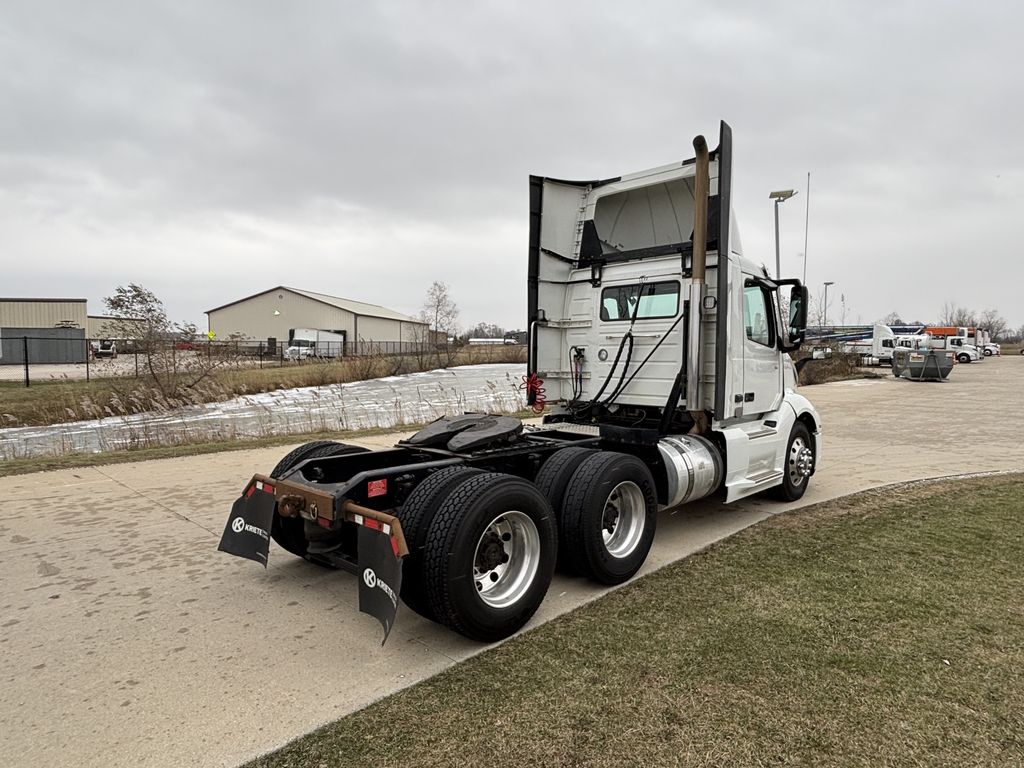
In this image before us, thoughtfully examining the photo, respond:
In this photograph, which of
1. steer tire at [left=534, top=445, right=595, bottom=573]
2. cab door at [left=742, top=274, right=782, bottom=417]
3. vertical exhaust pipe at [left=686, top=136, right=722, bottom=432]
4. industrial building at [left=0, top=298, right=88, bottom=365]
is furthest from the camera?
industrial building at [left=0, top=298, right=88, bottom=365]

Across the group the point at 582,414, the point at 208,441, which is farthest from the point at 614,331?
the point at 208,441

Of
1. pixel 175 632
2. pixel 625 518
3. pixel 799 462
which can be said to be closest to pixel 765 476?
pixel 799 462

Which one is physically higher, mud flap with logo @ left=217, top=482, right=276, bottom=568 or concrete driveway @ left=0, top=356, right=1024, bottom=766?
mud flap with logo @ left=217, top=482, right=276, bottom=568

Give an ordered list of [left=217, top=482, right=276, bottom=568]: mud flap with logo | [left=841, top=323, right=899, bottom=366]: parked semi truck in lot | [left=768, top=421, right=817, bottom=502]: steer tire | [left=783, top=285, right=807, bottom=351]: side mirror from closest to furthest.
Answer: [left=217, top=482, right=276, bottom=568]: mud flap with logo
[left=783, top=285, right=807, bottom=351]: side mirror
[left=768, top=421, right=817, bottom=502]: steer tire
[left=841, top=323, right=899, bottom=366]: parked semi truck in lot

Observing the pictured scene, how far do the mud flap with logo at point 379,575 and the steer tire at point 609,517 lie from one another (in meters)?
1.39

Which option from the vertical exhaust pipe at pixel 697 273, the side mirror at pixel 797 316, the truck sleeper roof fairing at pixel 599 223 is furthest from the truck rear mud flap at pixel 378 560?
the side mirror at pixel 797 316

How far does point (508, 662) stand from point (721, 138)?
432 cm

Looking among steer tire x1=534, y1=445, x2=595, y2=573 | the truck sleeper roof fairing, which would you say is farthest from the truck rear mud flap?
the truck sleeper roof fairing

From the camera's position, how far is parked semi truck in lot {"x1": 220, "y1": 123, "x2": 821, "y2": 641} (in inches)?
135

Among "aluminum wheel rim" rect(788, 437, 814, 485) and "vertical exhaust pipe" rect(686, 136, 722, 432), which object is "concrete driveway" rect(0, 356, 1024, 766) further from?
"vertical exhaust pipe" rect(686, 136, 722, 432)

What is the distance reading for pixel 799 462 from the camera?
673cm

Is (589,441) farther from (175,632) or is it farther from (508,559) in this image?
(175,632)

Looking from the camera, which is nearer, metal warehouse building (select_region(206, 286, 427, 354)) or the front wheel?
the front wheel

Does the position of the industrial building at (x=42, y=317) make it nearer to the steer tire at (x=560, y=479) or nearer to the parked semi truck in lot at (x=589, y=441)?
the parked semi truck in lot at (x=589, y=441)
